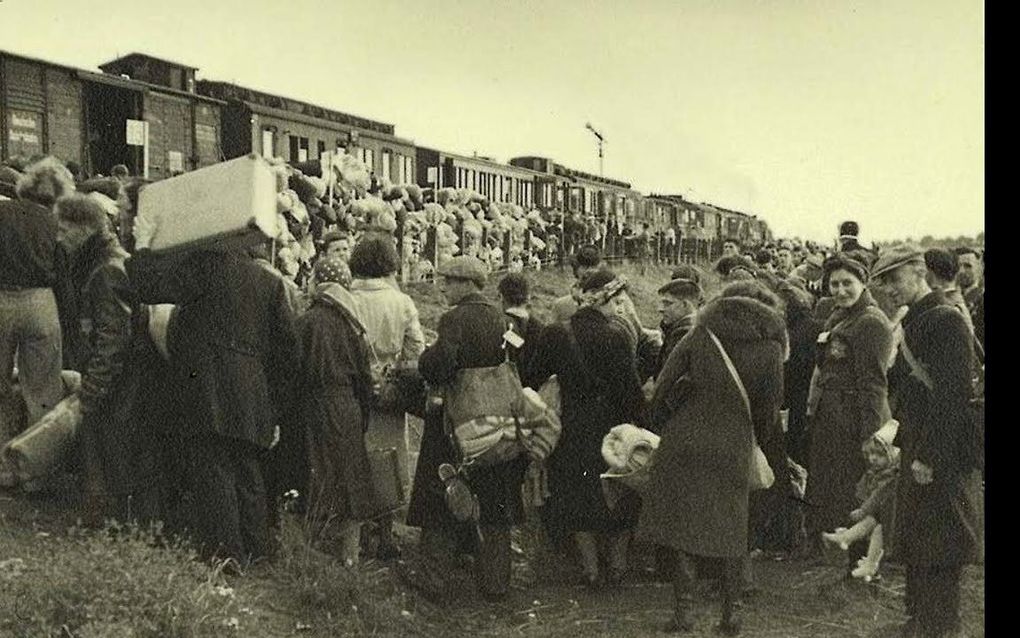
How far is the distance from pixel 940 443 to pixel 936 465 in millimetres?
104

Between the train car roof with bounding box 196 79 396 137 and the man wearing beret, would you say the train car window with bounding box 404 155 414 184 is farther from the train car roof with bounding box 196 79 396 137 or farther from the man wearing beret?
the man wearing beret

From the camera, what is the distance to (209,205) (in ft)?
15.6

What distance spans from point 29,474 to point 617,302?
3.57 meters

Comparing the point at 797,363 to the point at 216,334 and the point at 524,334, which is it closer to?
the point at 524,334

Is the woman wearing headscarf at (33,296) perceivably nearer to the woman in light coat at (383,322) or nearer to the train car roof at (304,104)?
the woman in light coat at (383,322)

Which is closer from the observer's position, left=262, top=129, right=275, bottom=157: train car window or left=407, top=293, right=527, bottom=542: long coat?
left=407, top=293, right=527, bottom=542: long coat

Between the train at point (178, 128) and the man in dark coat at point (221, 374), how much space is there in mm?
7437

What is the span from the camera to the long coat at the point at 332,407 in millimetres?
5332

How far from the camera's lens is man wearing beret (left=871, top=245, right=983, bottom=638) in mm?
4473

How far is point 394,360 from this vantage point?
5855 millimetres

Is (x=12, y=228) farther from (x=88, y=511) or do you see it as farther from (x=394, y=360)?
(x=394, y=360)

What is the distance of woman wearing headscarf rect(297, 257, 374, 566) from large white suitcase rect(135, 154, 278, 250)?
0.70 meters

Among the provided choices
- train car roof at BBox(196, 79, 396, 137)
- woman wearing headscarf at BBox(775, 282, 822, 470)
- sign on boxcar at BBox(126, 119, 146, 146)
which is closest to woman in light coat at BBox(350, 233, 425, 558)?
woman wearing headscarf at BBox(775, 282, 822, 470)

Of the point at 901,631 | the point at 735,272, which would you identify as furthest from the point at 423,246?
the point at 901,631
